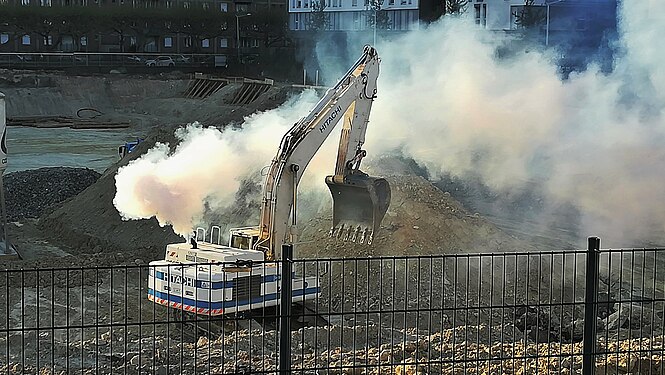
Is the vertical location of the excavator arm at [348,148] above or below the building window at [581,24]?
below

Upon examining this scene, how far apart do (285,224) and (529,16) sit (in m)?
16.5

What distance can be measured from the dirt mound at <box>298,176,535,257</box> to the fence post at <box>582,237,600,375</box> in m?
9.25

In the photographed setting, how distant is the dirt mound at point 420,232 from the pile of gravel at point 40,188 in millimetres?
8978

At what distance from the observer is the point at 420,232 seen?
16.5m

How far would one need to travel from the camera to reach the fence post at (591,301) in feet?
20.8

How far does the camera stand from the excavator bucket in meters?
15.7

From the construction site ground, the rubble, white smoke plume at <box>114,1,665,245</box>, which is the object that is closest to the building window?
white smoke plume at <box>114,1,665,245</box>

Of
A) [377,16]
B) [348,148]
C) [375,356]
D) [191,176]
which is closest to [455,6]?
[377,16]

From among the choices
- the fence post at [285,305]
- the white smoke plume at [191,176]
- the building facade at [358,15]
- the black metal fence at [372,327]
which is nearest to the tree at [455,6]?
the building facade at [358,15]

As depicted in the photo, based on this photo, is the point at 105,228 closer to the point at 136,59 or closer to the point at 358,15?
the point at 358,15

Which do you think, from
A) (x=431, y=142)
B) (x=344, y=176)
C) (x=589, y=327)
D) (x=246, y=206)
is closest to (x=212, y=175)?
(x=246, y=206)

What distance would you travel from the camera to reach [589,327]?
652 cm

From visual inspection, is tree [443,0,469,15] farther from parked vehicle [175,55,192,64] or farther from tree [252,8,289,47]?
parked vehicle [175,55,192,64]

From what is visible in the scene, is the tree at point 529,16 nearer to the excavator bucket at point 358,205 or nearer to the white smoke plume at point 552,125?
the white smoke plume at point 552,125
